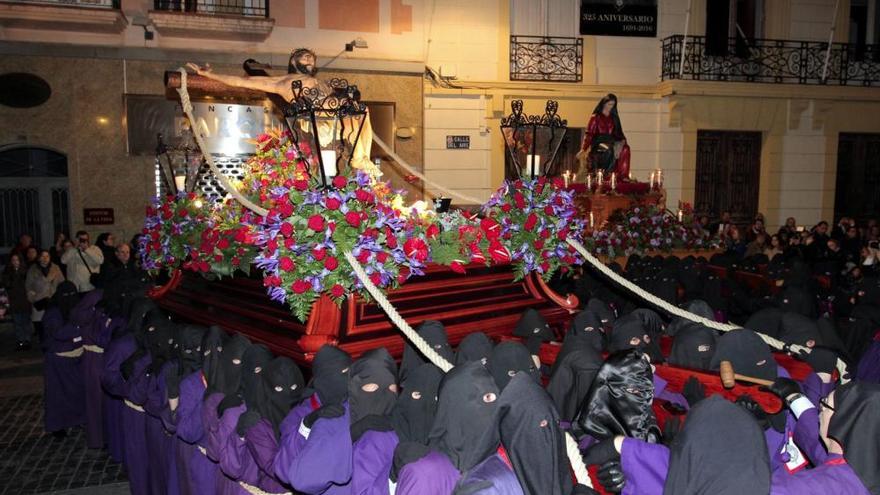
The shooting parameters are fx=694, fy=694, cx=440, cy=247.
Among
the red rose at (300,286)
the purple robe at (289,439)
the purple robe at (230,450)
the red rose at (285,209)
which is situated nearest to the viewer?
the purple robe at (289,439)

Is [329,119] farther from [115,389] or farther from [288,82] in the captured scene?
[115,389]

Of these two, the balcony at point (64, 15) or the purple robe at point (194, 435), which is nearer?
the purple robe at point (194, 435)

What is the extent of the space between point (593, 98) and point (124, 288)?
460 inches

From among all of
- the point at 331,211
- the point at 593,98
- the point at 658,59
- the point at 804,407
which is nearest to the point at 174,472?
the point at 331,211

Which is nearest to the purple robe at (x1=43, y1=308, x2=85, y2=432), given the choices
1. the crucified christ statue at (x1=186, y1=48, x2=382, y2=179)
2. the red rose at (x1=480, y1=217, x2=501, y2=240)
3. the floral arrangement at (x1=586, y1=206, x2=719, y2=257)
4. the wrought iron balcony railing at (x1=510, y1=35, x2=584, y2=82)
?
the crucified christ statue at (x1=186, y1=48, x2=382, y2=179)

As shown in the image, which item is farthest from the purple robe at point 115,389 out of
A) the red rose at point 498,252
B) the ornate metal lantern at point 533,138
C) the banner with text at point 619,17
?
the banner with text at point 619,17

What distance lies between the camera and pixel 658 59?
16828mm

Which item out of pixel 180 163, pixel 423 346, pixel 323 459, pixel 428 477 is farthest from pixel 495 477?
pixel 180 163

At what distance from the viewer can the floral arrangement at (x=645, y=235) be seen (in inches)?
436

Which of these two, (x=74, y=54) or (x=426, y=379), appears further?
(x=74, y=54)

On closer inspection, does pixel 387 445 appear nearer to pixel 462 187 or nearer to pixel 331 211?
pixel 331 211

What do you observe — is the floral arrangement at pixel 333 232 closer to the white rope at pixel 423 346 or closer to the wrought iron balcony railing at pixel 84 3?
the white rope at pixel 423 346

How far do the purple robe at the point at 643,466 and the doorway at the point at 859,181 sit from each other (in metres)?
17.7

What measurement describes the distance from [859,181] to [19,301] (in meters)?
19.4
